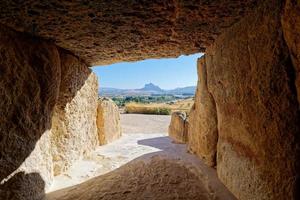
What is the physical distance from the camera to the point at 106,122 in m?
6.02

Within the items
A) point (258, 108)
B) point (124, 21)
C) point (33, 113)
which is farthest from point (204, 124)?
point (33, 113)

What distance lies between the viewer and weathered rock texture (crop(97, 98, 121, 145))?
579cm

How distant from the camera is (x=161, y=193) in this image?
2.76 metres

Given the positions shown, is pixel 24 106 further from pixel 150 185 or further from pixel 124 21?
pixel 150 185

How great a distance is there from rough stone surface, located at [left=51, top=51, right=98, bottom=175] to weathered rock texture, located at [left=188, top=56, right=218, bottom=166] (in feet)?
6.81

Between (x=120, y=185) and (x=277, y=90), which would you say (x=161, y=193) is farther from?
(x=277, y=90)

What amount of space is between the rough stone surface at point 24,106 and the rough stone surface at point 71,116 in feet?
1.38

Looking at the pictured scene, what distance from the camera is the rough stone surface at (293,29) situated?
1.58 meters

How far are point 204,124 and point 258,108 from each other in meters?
1.70

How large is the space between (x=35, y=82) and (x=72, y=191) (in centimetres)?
142

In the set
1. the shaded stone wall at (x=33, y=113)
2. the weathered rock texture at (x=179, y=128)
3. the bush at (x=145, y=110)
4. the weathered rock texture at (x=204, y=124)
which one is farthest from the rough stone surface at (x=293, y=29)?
the bush at (x=145, y=110)

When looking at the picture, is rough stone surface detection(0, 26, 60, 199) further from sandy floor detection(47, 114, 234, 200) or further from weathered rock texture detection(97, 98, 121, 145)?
weathered rock texture detection(97, 98, 121, 145)

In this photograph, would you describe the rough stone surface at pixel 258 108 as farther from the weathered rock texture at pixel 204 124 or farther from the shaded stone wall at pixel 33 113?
the shaded stone wall at pixel 33 113

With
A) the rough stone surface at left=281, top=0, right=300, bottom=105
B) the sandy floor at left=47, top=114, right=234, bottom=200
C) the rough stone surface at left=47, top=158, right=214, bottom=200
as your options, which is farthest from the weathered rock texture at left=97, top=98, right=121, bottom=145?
the rough stone surface at left=281, top=0, right=300, bottom=105
